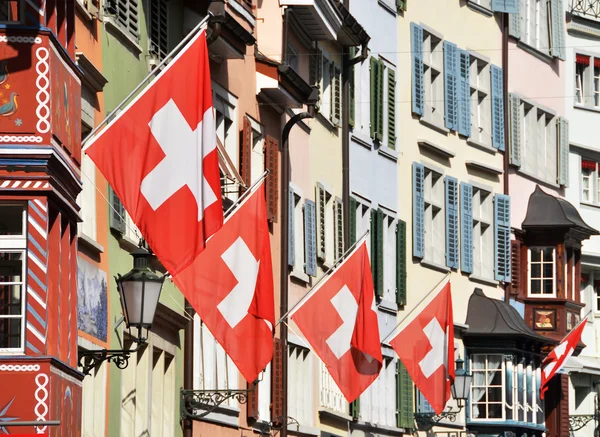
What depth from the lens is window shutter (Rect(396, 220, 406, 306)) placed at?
38.0 meters

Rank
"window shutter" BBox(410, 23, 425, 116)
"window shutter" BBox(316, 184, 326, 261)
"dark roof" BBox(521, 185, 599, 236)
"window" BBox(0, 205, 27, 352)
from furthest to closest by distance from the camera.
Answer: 1. "dark roof" BBox(521, 185, 599, 236)
2. "window shutter" BBox(410, 23, 425, 116)
3. "window shutter" BBox(316, 184, 326, 261)
4. "window" BBox(0, 205, 27, 352)

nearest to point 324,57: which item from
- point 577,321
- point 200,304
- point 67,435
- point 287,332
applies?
point 287,332

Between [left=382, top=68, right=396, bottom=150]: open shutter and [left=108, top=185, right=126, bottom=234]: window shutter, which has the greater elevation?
[left=382, top=68, right=396, bottom=150]: open shutter

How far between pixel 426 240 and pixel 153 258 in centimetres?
1786

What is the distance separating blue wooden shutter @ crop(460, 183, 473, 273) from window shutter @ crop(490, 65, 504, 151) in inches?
86.2

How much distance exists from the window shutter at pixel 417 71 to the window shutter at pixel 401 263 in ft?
9.09

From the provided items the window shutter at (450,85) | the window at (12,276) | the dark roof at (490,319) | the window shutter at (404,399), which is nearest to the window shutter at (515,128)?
the window shutter at (450,85)

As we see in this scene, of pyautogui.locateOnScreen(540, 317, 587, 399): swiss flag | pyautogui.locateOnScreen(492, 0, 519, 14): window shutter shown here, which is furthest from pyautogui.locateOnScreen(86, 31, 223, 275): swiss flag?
pyautogui.locateOnScreen(492, 0, 519, 14): window shutter

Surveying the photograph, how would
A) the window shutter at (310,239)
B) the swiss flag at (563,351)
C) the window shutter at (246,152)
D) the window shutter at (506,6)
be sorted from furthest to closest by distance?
the window shutter at (506,6)
the swiss flag at (563,351)
the window shutter at (310,239)
the window shutter at (246,152)

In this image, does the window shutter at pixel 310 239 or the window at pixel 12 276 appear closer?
the window at pixel 12 276

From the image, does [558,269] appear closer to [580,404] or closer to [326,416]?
[580,404]

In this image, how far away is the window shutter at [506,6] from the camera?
4431 cm

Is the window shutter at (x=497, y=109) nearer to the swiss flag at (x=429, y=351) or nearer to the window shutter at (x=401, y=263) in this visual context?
the window shutter at (x=401, y=263)

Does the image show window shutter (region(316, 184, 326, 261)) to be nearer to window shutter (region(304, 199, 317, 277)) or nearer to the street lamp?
window shutter (region(304, 199, 317, 277))
